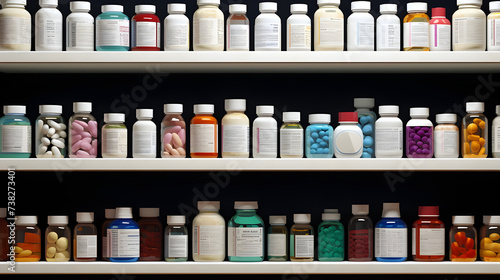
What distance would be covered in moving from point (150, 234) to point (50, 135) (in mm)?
404

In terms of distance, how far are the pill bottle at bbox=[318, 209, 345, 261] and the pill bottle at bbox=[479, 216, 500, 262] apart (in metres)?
0.40

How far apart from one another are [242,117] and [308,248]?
1.37ft

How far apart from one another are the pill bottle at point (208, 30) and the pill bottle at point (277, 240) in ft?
1.72

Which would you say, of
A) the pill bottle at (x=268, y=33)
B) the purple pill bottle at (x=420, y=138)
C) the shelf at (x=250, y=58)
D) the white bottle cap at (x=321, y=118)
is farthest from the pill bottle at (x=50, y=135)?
the purple pill bottle at (x=420, y=138)

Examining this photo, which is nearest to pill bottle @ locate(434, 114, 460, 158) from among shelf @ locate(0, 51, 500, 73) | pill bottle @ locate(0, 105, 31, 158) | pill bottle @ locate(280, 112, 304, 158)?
shelf @ locate(0, 51, 500, 73)

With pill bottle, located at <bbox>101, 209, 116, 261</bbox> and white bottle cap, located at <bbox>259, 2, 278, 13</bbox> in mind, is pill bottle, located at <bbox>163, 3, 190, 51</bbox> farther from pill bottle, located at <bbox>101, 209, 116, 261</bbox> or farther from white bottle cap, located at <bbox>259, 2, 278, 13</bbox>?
pill bottle, located at <bbox>101, 209, 116, 261</bbox>

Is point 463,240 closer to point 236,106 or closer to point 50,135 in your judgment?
point 236,106

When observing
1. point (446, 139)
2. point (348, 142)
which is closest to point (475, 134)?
point (446, 139)

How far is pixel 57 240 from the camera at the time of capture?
194 centimetres

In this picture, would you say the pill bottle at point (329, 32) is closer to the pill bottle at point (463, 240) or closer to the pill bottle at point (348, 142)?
the pill bottle at point (348, 142)

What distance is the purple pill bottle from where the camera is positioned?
1.91 m

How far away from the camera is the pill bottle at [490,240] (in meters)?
1.91

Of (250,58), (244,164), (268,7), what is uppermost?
(268,7)
